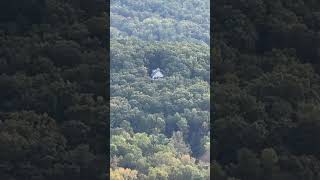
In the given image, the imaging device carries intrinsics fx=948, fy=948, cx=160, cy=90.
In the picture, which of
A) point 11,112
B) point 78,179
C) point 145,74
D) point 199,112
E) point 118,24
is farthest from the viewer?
point 118,24

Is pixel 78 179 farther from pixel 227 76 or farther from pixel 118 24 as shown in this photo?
pixel 118 24

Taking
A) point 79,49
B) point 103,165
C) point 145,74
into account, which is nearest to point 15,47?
point 79,49

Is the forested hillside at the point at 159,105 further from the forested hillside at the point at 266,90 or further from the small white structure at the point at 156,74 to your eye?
the forested hillside at the point at 266,90

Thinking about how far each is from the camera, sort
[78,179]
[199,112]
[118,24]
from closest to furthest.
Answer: [78,179]
[199,112]
[118,24]

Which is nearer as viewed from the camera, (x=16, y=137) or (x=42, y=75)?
(x=16, y=137)

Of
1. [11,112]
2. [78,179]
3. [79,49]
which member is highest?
[79,49]

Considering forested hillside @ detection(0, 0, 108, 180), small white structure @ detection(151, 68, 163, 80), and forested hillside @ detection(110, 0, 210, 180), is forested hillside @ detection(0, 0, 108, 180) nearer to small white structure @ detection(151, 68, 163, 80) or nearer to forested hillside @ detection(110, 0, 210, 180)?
forested hillside @ detection(110, 0, 210, 180)

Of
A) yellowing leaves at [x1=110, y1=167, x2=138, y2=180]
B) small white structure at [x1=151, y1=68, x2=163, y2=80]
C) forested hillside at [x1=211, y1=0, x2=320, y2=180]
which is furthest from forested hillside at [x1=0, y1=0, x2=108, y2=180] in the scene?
forested hillside at [x1=211, y1=0, x2=320, y2=180]
